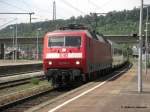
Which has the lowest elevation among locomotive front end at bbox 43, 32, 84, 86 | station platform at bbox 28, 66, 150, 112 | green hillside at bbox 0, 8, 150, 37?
station platform at bbox 28, 66, 150, 112

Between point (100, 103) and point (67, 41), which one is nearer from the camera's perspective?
point (100, 103)

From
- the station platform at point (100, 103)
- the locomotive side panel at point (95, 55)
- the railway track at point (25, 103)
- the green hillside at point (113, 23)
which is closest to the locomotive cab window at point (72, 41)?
the locomotive side panel at point (95, 55)

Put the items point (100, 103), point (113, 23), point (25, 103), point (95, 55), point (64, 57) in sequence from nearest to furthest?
point (100, 103), point (25, 103), point (64, 57), point (95, 55), point (113, 23)

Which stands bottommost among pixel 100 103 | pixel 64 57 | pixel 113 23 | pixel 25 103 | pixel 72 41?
pixel 25 103

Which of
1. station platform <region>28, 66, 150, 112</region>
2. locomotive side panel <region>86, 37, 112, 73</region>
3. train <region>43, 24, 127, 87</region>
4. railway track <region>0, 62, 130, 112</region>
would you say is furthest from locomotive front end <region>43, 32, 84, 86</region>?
station platform <region>28, 66, 150, 112</region>

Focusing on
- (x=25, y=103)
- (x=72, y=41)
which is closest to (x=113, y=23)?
(x=72, y=41)

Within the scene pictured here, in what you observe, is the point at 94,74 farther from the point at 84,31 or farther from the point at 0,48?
the point at 0,48

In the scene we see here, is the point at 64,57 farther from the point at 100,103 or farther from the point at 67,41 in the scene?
the point at 100,103

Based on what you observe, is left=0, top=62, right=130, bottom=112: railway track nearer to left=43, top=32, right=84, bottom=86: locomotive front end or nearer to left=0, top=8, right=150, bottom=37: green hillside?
left=43, top=32, right=84, bottom=86: locomotive front end

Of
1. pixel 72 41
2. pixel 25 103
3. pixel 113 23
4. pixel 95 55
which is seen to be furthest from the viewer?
pixel 113 23

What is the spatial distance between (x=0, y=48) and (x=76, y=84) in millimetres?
94648

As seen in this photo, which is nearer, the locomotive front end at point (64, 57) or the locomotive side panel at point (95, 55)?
the locomotive front end at point (64, 57)

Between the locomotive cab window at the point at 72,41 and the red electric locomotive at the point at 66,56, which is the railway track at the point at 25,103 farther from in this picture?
the locomotive cab window at the point at 72,41

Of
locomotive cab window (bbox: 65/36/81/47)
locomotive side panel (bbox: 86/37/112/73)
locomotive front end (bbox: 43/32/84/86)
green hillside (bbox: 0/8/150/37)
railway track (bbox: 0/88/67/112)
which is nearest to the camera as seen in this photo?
railway track (bbox: 0/88/67/112)
